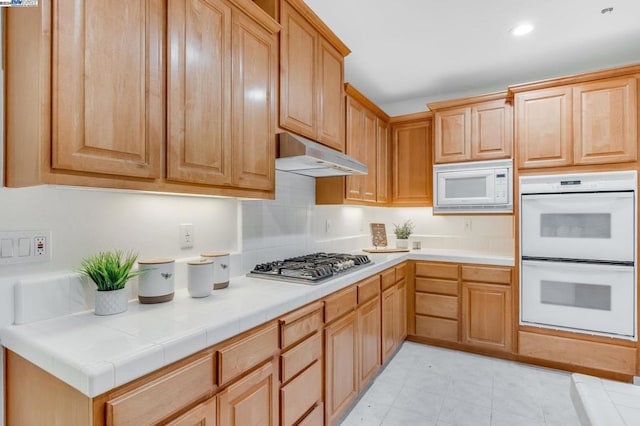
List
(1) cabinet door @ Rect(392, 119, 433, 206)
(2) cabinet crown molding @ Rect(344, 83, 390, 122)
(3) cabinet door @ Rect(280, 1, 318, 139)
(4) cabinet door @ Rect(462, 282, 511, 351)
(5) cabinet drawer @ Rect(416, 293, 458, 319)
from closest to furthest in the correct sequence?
(3) cabinet door @ Rect(280, 1, 318, 139)
(2) cabinet crown molding @ Rect(344, 83, 390, 122)
(4) cabinet door @ Rect(462, 282, 511, 351)
(5) cabinet drawer @ Rect(416, 293, 458, 319)
(1) cabinet door @ Rect(392, 119, 433, 206)

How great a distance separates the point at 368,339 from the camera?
7.68ft

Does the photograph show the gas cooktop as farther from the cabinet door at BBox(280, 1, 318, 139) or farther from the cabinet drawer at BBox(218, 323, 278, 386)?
the cabinet door at BBox(280, 1, 318, 139)

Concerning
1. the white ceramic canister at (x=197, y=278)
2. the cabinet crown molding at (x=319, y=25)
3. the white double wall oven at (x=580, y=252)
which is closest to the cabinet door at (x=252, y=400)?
the white ceramic canister at (x=197, y=278)

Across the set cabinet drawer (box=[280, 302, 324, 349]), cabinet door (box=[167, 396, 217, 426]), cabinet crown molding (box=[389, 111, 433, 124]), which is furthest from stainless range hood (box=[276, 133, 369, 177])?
cabinet crown molding (box=[389, 111, 433, 124])

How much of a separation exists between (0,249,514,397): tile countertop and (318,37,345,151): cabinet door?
121cm

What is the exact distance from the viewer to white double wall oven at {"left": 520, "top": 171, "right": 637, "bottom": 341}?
97.9 inches

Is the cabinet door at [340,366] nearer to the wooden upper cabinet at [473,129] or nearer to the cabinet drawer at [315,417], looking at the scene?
the cabinet drawer at [315,417]

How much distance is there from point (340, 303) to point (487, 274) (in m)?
1.78

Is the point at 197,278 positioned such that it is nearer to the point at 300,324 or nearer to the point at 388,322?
the point at 300,324

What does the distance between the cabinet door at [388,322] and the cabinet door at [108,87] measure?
2.06 meters

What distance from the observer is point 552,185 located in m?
2.71

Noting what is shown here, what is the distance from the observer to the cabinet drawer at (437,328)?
3.13 metres

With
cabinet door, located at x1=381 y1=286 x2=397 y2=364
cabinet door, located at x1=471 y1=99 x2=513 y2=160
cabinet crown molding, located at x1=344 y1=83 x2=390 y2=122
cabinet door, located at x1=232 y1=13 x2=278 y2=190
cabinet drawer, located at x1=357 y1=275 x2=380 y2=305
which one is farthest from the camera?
cabinet door, located at x1=471 y1=99 x2=513 y2=160

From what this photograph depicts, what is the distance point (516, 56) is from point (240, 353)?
10.3 feet
